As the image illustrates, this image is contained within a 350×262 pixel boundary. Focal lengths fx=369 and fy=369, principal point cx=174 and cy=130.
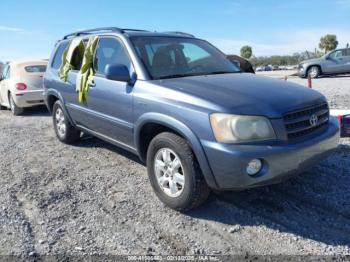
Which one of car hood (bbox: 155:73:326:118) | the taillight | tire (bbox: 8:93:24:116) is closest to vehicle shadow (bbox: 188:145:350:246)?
car hood (bbox: 155:73:326:118)

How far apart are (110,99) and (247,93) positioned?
175 cm

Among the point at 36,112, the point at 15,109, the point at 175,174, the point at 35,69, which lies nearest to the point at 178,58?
the point at 175,174

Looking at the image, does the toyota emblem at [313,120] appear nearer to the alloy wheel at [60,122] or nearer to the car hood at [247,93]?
the car hood at [247,93]

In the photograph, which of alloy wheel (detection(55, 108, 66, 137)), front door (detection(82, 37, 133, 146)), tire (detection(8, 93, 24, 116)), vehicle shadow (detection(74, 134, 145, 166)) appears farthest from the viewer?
tire (detection(8, 93, 24, 116))

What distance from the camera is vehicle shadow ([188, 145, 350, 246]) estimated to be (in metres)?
3.33

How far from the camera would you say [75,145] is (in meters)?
6.44

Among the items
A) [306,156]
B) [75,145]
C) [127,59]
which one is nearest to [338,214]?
[306,156]

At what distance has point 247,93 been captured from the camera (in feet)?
11.5

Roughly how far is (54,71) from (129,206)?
3332 millimetres

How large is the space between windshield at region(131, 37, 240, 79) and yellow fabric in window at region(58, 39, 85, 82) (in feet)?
4.50

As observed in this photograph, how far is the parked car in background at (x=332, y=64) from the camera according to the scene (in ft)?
61.4

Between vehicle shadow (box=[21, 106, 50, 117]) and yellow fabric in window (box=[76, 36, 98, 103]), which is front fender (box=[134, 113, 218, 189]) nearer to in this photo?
yellow fabric in window (box=[76, 36, 98, 103])

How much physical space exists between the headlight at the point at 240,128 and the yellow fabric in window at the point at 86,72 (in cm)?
240

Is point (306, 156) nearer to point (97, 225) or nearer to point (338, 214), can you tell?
point (338, 214)
